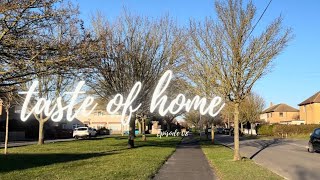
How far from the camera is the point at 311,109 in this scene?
73688 millimetres

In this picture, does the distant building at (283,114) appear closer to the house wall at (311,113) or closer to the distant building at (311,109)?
the distant building at (311,109)

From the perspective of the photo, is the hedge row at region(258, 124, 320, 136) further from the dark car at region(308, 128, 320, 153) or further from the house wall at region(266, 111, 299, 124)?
the house wall at region(266, 111, 299, 124)

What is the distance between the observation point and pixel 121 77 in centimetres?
2875

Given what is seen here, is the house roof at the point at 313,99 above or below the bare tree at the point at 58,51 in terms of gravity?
above

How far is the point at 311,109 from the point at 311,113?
729mm

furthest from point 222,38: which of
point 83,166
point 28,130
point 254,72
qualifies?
point 28,130

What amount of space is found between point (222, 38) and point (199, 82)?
8.51 feet

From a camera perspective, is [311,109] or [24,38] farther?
[311,109]

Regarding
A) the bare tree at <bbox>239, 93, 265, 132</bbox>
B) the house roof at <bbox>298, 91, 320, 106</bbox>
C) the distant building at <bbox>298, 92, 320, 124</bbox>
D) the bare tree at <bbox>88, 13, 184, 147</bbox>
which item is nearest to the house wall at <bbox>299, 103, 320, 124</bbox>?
the distant building at <bbox>298, 92, 320, 124</bbox>

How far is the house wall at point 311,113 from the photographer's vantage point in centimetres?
7169

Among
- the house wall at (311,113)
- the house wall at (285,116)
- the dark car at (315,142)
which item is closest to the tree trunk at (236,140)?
the dark car at (315,142)

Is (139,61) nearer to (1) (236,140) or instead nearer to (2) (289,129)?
(1) (236,140)

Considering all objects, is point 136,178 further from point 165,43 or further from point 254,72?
point 165,43

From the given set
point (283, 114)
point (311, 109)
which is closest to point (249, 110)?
point (311, 109)
